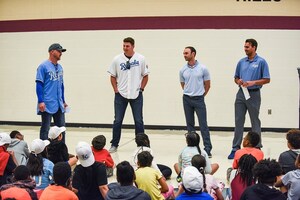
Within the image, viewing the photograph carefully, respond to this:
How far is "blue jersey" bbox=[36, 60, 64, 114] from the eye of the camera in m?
7.05

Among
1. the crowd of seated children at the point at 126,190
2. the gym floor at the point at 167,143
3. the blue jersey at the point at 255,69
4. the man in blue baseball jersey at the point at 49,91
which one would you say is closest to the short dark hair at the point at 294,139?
the gym floor at the point at 167,143

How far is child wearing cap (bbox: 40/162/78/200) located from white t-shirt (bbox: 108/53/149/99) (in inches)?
151

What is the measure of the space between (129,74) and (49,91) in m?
1.31

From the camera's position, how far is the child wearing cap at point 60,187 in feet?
12.4

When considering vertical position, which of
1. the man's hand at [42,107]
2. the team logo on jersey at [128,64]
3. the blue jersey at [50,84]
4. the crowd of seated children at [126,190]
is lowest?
the crowd of seated children at [126,190]

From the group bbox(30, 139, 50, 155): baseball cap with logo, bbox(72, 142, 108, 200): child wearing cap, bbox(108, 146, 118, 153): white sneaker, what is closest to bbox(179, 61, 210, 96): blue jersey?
bbox(108, 146, 118, 153): white sneaker

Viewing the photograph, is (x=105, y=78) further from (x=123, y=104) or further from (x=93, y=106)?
(x=123, y=104)

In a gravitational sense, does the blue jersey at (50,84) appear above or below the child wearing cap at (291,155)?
above

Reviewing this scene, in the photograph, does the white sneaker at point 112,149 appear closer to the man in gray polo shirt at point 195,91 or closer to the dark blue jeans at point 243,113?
the man in gray polo shirt at point 195,91

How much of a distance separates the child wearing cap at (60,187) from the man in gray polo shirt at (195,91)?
3.86 m

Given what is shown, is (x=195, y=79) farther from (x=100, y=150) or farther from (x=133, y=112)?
(x=100, y=150)

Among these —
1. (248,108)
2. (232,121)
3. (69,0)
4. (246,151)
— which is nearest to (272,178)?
(246,151)

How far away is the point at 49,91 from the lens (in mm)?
7098

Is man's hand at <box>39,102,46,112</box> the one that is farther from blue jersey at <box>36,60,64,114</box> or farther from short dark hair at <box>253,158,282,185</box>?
short dark hair at <box>253,158,282,185</box>
